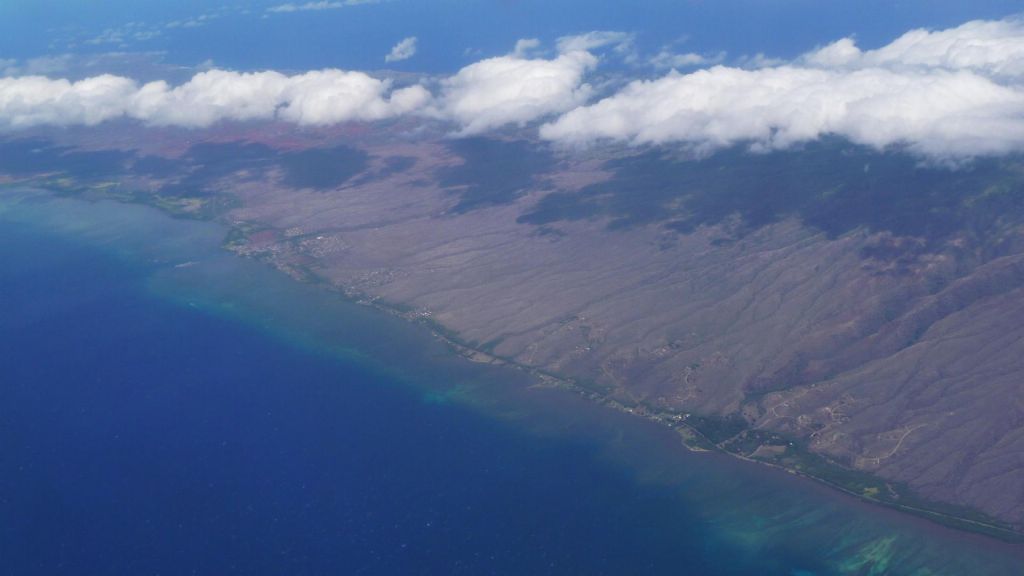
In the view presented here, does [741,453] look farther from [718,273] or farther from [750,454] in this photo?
[718,273]

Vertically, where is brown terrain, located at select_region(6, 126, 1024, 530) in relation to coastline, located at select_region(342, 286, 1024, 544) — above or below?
above

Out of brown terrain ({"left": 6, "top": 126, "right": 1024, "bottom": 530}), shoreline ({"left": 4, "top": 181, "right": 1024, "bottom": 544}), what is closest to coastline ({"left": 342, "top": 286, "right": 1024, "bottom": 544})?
shoreline ({"left": 4, "top": 181, "right": 1024, "bottom": 544})

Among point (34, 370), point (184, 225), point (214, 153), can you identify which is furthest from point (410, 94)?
point (34, 370)

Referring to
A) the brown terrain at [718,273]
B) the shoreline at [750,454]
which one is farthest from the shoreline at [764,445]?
the brown terrain at [718,273]

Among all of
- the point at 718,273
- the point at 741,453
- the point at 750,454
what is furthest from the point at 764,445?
the point at 718,273

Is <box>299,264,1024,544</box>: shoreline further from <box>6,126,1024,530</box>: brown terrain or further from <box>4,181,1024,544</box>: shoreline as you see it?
<box>6,126,1024,530</box>: brown terrain

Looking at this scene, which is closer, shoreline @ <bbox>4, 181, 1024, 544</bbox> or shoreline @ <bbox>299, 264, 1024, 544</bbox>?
shoreline @ <bbox>299, 264, 1024, 544</bbox>

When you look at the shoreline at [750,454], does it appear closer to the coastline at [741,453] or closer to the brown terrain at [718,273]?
the coastline at [741,453]
